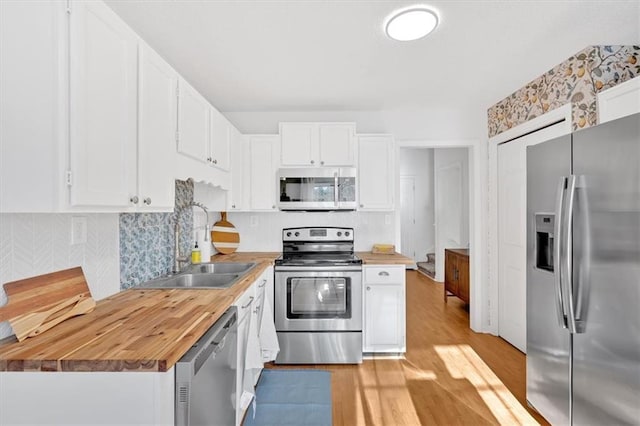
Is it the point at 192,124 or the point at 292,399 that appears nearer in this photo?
the point at 192,124

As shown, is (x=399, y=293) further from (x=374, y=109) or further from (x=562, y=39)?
(x=562, y=39)

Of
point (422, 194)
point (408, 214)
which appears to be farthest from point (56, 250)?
point (422, 194)

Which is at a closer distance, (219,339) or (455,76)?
(219,339)

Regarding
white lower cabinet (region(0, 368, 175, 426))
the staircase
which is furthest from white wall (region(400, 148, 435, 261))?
white lower cabinet (region(0, 368, 175, 426))

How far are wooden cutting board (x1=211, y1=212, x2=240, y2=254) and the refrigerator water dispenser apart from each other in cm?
269

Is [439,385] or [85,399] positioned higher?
[85,399]

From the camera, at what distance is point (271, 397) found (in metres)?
2.25

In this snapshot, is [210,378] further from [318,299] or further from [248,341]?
[318,299]

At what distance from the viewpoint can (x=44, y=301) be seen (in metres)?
1.20

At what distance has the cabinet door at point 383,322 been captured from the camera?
2.80m

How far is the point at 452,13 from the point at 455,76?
0.93m

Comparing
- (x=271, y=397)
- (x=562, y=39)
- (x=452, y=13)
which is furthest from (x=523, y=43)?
(x=271, y=397)

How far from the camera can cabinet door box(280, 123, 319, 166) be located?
309 cm

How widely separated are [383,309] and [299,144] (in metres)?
1.77
